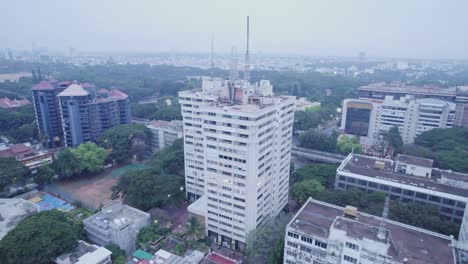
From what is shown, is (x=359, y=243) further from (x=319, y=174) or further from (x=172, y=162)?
(x=172, y=162)

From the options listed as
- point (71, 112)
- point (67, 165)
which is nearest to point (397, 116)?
point (67, 165)

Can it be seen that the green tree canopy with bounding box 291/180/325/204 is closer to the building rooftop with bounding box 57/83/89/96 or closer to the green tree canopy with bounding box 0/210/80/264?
the green tree canopy with bounding box 0/210/80/264

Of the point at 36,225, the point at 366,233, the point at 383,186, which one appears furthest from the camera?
the point at 383,186

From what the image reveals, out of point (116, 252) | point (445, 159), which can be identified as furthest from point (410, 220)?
point (116, 252)

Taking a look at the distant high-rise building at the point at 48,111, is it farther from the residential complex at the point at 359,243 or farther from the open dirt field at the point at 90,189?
the residential complex at the point at 359,243

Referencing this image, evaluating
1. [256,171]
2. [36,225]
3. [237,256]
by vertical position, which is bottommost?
[237,256]

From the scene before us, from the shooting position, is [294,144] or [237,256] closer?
[237,256]

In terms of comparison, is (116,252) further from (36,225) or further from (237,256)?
(237,256)

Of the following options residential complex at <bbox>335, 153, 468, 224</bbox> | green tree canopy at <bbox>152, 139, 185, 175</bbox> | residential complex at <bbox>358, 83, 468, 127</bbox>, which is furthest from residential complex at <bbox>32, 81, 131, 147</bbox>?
residential complex at <bbox>358, 83, 468, 127</bbox>
